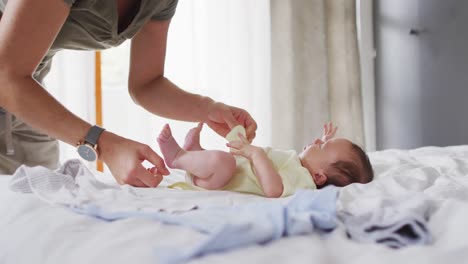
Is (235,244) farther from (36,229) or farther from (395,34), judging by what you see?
(395,34)

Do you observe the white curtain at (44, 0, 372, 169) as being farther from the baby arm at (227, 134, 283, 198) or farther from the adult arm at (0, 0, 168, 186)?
the adult arm at (0, 0, 168, 186)

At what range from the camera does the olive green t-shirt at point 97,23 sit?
1201 millimetres

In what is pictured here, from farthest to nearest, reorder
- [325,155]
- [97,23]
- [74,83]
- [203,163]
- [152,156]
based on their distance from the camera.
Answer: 1. [74,83]
2. [325,155]
3. [97,23]
4. [203,163]
5. [152,156]

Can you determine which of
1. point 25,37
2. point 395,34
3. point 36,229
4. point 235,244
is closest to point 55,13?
point 25,37

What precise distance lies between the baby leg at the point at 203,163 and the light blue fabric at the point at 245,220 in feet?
1.42

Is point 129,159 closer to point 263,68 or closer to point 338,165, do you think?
point 338,165

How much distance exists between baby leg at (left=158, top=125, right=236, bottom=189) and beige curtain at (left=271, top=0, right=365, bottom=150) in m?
2.03

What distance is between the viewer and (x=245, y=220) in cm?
56

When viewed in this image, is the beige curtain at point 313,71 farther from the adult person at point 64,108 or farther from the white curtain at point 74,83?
the adult person at point 64,108

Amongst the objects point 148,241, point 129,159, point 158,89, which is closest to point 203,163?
point 129,159

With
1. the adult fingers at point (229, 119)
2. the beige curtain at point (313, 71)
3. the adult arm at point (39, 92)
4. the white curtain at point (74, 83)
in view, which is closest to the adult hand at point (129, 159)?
the adult arm at point (39, 92)

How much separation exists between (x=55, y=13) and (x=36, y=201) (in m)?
0.42

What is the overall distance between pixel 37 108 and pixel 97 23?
34 cm

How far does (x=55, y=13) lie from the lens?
1018mm
